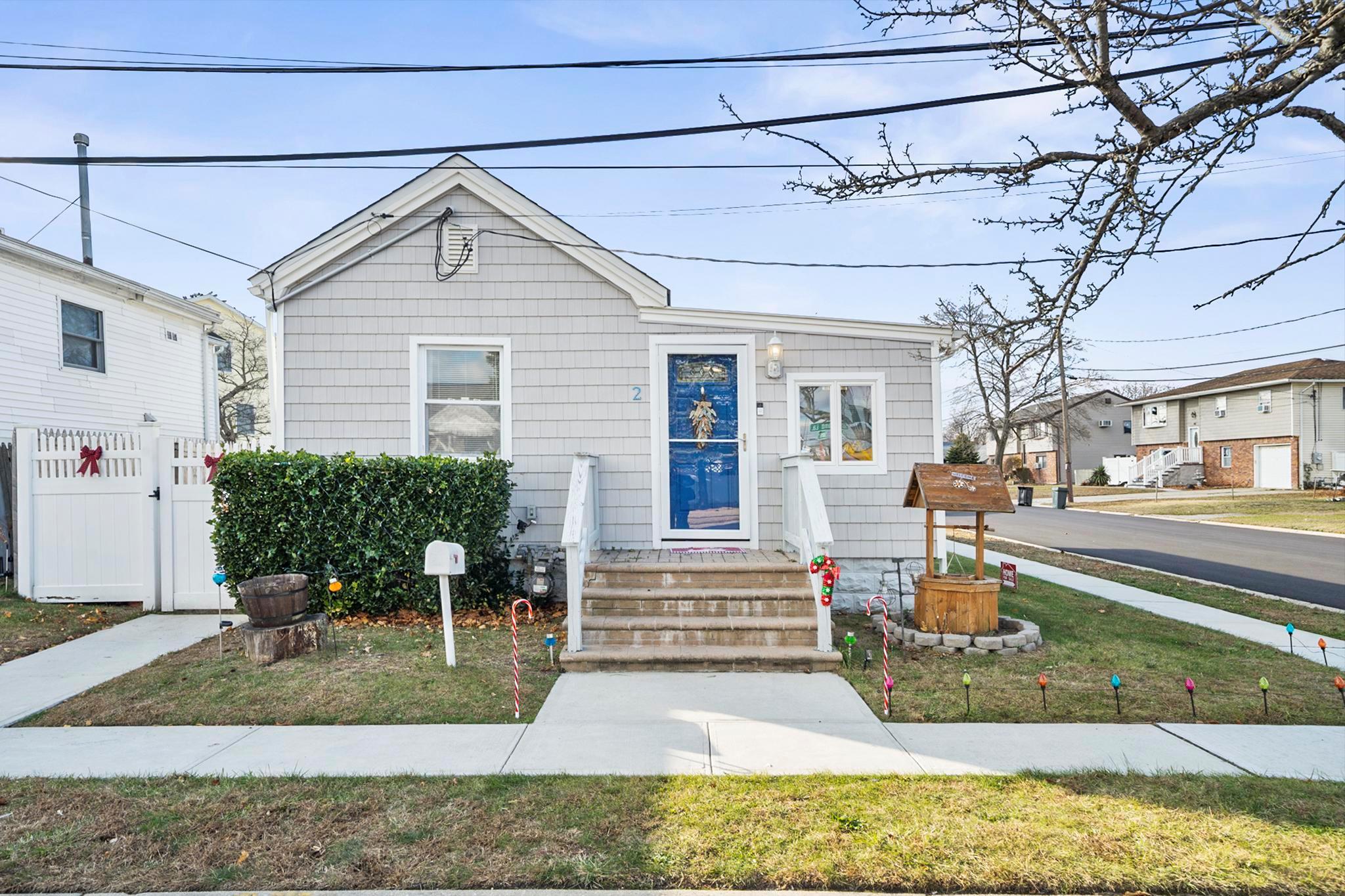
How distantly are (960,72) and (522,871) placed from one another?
7455 millimetres

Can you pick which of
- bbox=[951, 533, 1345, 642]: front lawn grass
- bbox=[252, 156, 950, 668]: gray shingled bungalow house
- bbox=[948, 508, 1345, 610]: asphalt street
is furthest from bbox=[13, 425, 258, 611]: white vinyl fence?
bbox=[948, 508, 1345, 610]: asphalt street

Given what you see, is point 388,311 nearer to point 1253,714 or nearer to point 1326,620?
point 1253,714

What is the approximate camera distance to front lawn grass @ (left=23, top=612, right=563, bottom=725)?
500 cm

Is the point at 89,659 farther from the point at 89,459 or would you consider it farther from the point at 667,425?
the point at 667,425

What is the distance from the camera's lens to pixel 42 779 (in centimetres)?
396

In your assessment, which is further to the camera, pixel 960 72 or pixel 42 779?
pixel 960 72

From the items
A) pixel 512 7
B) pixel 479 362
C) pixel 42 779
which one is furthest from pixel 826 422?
pixel 42 779

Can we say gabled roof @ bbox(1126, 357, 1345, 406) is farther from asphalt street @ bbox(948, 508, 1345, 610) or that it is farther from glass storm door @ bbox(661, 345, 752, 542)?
glass storm door @ bbox(661, 345, 752, 542)

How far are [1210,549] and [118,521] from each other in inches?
722

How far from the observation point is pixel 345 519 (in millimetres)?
7461

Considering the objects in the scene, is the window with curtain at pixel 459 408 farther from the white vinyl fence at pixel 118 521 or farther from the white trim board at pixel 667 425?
the white vinyl fence at pixel 118 521

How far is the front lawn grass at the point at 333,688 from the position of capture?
500 centimetres

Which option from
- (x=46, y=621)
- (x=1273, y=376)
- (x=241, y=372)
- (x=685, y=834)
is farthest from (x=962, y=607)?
(x=1273, y=376)

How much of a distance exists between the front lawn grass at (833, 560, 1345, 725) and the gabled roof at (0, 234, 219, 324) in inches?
499
